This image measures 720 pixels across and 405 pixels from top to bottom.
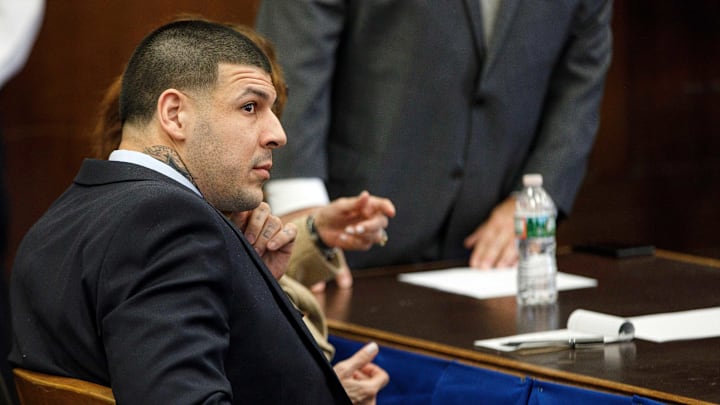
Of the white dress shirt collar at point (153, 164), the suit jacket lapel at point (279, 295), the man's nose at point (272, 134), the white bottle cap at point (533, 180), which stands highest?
the man's nose at point (272, 134)

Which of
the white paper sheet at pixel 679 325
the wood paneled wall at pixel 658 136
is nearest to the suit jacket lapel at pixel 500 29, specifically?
the white paper sheet at pixel 679 325

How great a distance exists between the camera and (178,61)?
183 cm

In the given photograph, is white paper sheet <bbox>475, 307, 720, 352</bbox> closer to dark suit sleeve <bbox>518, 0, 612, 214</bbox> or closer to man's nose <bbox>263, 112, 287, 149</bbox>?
man's nose <bbox>263, 112, 287, 149</bbox>

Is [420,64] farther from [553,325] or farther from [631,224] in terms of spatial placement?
[631,224]

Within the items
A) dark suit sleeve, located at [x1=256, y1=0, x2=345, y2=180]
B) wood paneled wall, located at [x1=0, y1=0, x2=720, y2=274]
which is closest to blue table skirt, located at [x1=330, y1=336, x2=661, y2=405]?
dark suit sleeve, located at [x1=256, y1=0, x2=345, y2=180]

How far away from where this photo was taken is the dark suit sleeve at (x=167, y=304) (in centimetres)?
147

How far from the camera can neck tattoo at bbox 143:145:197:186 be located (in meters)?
1.80

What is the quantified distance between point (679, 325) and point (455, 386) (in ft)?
1.50

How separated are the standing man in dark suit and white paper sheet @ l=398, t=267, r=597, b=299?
103cm

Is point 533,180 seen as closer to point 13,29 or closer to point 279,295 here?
point 279,295

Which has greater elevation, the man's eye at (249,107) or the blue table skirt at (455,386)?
the man's eye at (249,107)

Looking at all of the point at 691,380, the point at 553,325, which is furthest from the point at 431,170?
the point at 691,380

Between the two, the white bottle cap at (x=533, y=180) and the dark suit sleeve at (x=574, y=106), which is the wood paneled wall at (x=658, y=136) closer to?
the dark suit sleeve at (x=574, y=106)

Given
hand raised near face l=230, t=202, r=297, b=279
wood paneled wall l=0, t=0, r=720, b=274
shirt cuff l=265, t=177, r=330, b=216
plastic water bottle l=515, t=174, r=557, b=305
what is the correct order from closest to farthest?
hand raised near face l=230, t=202, r=297, b=279 < plastic water bottle l=515, t=174, r=557, b=305 < shirt cuff l=265, t=177, r=330, b=216 < wood paneled wall l=0, t=0, r=720, b=274
